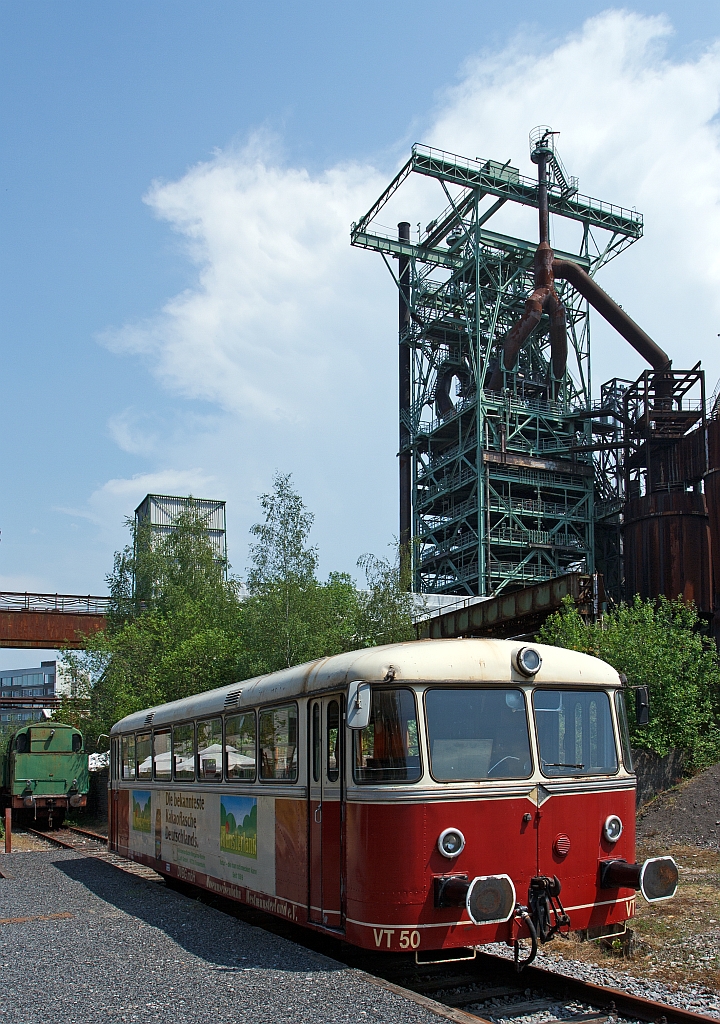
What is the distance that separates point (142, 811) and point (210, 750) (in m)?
4.20

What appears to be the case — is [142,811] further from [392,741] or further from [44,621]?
[44,621]

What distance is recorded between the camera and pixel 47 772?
2758cm

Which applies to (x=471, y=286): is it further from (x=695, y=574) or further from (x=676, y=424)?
(x=695, y=574)

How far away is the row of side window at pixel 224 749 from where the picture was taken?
30.8ft

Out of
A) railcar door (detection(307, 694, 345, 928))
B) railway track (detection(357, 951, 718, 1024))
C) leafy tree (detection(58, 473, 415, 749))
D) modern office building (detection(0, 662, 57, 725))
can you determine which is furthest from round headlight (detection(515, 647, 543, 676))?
modern office building (detection(0, 662, 57, 725))

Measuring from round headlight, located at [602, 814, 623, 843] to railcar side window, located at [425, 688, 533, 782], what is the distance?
99 cm

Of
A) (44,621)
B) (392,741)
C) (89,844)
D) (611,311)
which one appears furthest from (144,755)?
(611,311)

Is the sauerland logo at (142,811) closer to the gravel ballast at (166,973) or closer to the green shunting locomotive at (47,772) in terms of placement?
the gravel ballast at (166,973)

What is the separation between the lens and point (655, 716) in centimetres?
2114

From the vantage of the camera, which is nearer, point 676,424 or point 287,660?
point 287,660

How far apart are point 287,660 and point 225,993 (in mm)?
20029

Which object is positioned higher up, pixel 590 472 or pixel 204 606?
pixel 590 472

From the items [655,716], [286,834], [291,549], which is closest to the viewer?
[286,834]

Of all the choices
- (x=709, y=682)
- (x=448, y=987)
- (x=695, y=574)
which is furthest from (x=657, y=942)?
(x=695, y=574)
